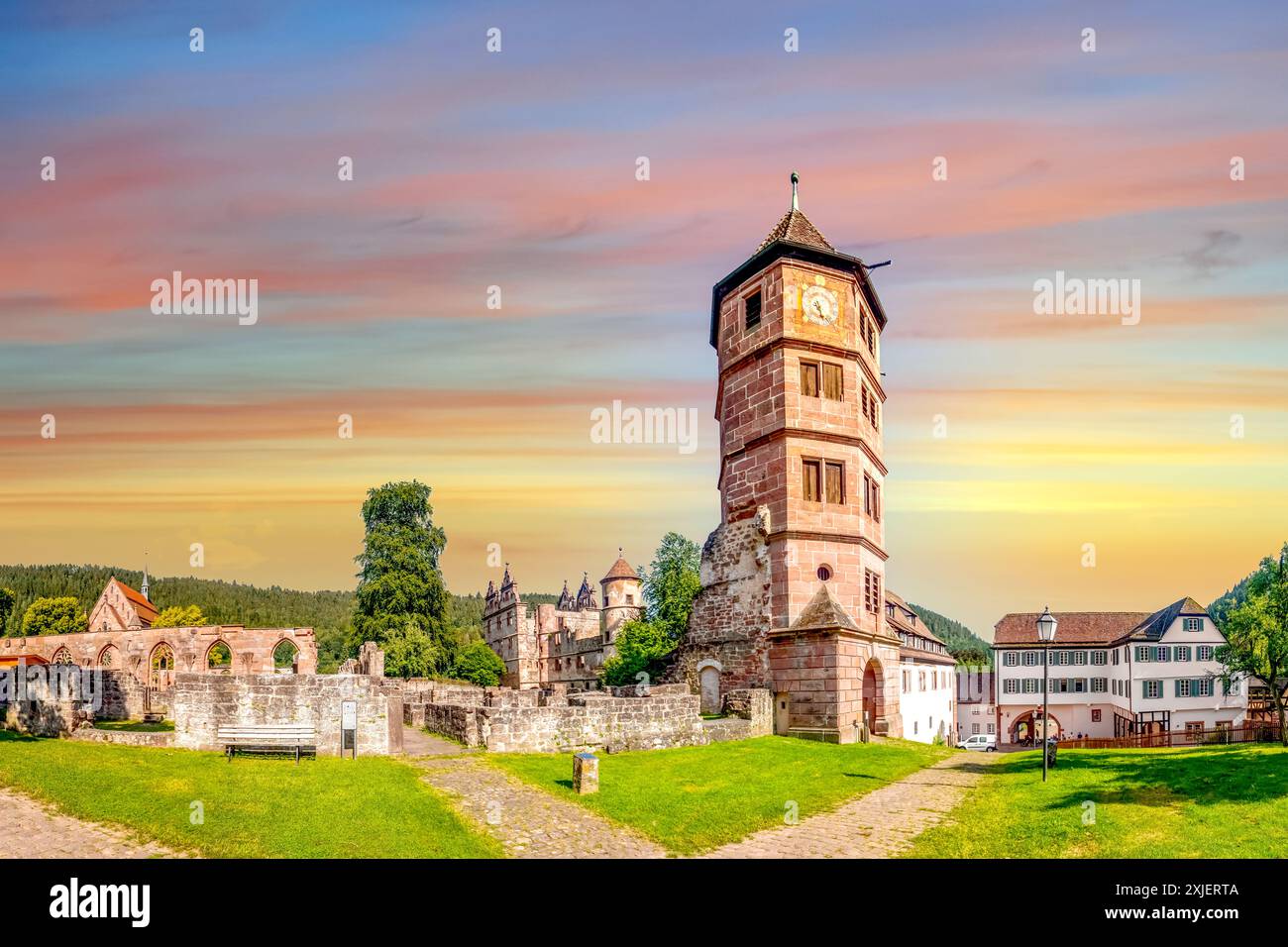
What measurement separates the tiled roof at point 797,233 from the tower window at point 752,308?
162cm

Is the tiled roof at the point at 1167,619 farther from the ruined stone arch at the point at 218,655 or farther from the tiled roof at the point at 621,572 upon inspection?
the ruined stone arch at the point at 218,655

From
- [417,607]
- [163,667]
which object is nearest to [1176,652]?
[417,607]

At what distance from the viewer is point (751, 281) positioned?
31.0m

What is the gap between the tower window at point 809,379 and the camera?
29500 millimetres

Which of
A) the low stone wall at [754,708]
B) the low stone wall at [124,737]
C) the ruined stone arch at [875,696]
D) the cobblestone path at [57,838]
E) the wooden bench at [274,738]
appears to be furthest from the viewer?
the ruined stone arch at [875,696]

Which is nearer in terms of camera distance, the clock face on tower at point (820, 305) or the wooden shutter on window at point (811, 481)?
the wooden shutter on window at point (811, 481)

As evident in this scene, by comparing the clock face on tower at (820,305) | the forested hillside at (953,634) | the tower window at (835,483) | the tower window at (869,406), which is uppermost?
the clock face on tower at (820,305)

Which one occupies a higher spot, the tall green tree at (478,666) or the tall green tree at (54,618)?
the tall green tree at (54,618)

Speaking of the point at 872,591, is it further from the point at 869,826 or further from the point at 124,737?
the point at 124,737

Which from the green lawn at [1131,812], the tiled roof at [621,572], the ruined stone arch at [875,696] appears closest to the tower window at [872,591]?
the ruined stone arch at [875,696]

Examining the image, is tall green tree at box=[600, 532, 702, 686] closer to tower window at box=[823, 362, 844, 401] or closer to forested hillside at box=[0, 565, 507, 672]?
tower window at box=[823, 362, 844, 401]

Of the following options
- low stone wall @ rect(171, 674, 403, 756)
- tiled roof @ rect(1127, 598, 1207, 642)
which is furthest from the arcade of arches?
tiled roof @ rect(1127, 598, 1207, 642)
